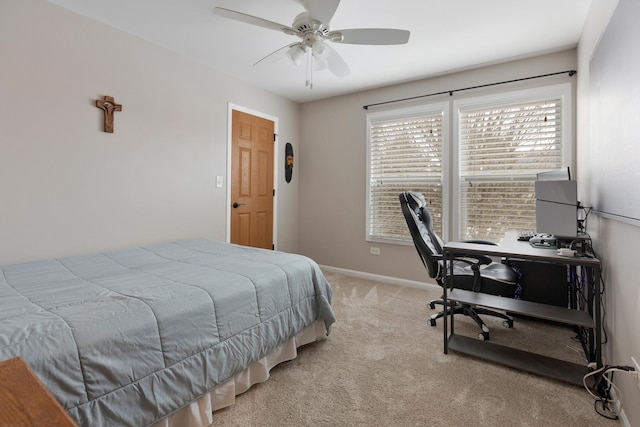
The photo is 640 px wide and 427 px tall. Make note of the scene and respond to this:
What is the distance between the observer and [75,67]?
7.86 feet

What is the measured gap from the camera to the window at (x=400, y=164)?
11.6 ft

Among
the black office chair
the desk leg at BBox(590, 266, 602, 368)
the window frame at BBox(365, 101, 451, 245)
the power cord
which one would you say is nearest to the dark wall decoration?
the window frame at BBox(365, 101, 451, 245)

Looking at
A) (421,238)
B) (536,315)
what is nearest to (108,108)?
(421,238)

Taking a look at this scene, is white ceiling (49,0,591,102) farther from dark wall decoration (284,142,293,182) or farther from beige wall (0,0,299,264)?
dark wall decoration (284,142,293,182)

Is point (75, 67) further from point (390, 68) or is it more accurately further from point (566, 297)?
point (566, 297)

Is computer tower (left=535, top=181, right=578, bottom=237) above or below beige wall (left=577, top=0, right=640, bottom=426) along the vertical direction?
above

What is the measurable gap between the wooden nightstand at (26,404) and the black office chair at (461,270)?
212 centimetres

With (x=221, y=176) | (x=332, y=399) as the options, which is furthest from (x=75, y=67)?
(x=332, y=399)

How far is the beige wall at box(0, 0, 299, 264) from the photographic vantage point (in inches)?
84.5

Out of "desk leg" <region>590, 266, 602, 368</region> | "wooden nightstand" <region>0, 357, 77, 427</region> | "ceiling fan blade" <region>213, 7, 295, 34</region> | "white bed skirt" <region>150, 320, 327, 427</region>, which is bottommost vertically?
"white bed skirt" <region>150, 320, 327, 427</region>

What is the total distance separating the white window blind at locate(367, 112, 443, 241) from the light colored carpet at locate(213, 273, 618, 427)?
1.55 m

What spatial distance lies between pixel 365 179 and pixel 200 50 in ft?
7.78

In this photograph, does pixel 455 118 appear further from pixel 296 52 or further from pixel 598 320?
pixel 598 320

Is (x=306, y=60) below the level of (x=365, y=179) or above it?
above
